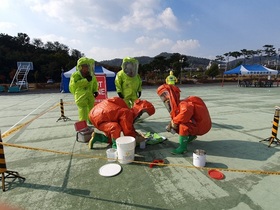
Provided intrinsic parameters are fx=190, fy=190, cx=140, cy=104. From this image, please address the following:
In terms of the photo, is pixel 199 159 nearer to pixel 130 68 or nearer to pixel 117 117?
pixel 117 117

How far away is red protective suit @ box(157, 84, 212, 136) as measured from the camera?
3.86 metres

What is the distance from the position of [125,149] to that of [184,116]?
4.41ft

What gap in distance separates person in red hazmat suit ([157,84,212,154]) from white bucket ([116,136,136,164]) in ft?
3.26

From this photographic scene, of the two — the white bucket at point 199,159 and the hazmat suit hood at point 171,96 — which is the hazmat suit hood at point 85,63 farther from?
the white bucket at point 199,159

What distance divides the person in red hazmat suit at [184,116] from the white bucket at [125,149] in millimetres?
995

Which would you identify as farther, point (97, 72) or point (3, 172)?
point (97, 72)

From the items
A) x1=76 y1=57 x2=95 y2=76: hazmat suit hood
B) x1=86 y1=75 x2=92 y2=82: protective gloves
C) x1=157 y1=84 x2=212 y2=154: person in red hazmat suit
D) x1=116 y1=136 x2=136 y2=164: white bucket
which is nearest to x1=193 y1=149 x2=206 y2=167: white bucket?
x1=157 y1=84 x2=212 y2=154: person in red hazmat suit

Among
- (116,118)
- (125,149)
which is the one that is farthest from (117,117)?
(125,149)

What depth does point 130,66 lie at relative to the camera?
6.06 metres

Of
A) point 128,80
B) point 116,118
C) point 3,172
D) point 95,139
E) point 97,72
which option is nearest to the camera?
point 3,172

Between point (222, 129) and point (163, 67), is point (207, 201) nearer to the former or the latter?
point (222, 129)

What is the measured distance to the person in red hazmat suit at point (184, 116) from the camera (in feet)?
12.7

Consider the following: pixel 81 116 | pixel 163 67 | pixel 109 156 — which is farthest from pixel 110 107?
pixel 163 67

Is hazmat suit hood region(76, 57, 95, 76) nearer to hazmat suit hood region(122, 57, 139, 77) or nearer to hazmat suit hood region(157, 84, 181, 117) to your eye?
hazmat suit hood region(122, 57, 139, 77)
